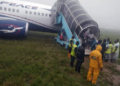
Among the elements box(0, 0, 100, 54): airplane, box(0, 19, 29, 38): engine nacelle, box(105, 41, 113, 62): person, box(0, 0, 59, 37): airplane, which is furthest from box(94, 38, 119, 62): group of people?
box(0, 19, 29, 38): engine nacelle

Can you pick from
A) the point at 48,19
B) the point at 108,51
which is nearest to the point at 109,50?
the point at 108,51

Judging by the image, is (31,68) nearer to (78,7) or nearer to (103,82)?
(103,82)

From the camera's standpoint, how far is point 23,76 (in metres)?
4.18

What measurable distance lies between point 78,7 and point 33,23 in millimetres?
5512

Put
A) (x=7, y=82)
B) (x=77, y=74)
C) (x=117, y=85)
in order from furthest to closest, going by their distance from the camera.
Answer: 1. (x=77, y=74)
2. (x=117, y=85)
3. (x=7, y=82)

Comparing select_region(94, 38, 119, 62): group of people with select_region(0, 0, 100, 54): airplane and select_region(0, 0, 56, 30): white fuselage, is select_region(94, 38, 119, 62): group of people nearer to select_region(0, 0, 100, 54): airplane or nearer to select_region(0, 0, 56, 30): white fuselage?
select_region(0, 0, 100, 54): airplane

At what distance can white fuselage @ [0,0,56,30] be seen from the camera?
1120 cm

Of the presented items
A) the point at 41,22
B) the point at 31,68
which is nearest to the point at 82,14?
the point at 41,22

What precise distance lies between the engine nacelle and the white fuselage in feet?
7.78

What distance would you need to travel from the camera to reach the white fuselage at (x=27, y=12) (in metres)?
11.2

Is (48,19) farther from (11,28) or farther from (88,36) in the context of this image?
(88,36)

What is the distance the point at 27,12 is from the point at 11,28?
3311mm

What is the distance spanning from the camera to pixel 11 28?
30.1 ft

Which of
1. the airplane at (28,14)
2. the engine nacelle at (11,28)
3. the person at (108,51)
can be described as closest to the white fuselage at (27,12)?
the airplane at (28,14)
